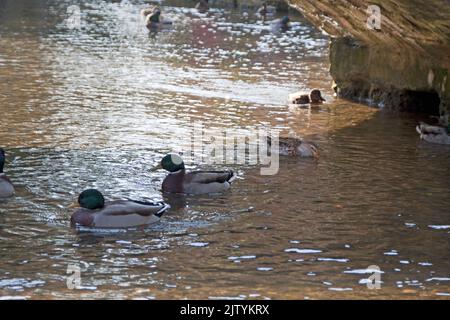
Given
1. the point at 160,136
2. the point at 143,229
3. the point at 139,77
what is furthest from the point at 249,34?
the point at 143,229

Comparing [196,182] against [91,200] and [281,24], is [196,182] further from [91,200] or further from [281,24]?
[281,24]

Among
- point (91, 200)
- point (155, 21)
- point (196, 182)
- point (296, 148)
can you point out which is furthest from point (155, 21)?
point (91, 200)

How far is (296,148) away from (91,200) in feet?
13.4

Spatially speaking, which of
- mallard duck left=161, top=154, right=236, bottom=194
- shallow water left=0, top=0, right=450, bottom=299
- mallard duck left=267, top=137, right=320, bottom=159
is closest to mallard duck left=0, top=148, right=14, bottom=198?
shallow water left=0, top=0, right=450, bottom=299

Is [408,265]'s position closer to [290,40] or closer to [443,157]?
[443,157]

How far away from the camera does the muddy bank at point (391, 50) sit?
1402 centimetres

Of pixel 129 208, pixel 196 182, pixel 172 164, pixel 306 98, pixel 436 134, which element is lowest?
pixel 306 98

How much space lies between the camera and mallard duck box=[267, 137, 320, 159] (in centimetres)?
1396

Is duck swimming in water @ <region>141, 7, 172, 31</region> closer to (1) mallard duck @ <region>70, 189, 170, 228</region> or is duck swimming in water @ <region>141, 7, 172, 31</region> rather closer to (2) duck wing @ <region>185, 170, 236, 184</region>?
(2) duck wing @ <region>185, 170, 236, 184</region>

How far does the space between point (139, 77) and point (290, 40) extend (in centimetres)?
921

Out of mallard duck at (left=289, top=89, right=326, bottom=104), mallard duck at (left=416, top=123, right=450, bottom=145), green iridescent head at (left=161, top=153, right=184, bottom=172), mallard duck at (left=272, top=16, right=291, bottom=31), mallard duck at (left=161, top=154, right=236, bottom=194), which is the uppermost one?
green iridescent head at (left=161, top=153, right=184, bottom=172)

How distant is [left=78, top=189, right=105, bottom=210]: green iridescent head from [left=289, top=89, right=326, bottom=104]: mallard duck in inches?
307

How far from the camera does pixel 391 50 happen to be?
17906 mm

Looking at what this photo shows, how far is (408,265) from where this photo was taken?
9492 millimetres
